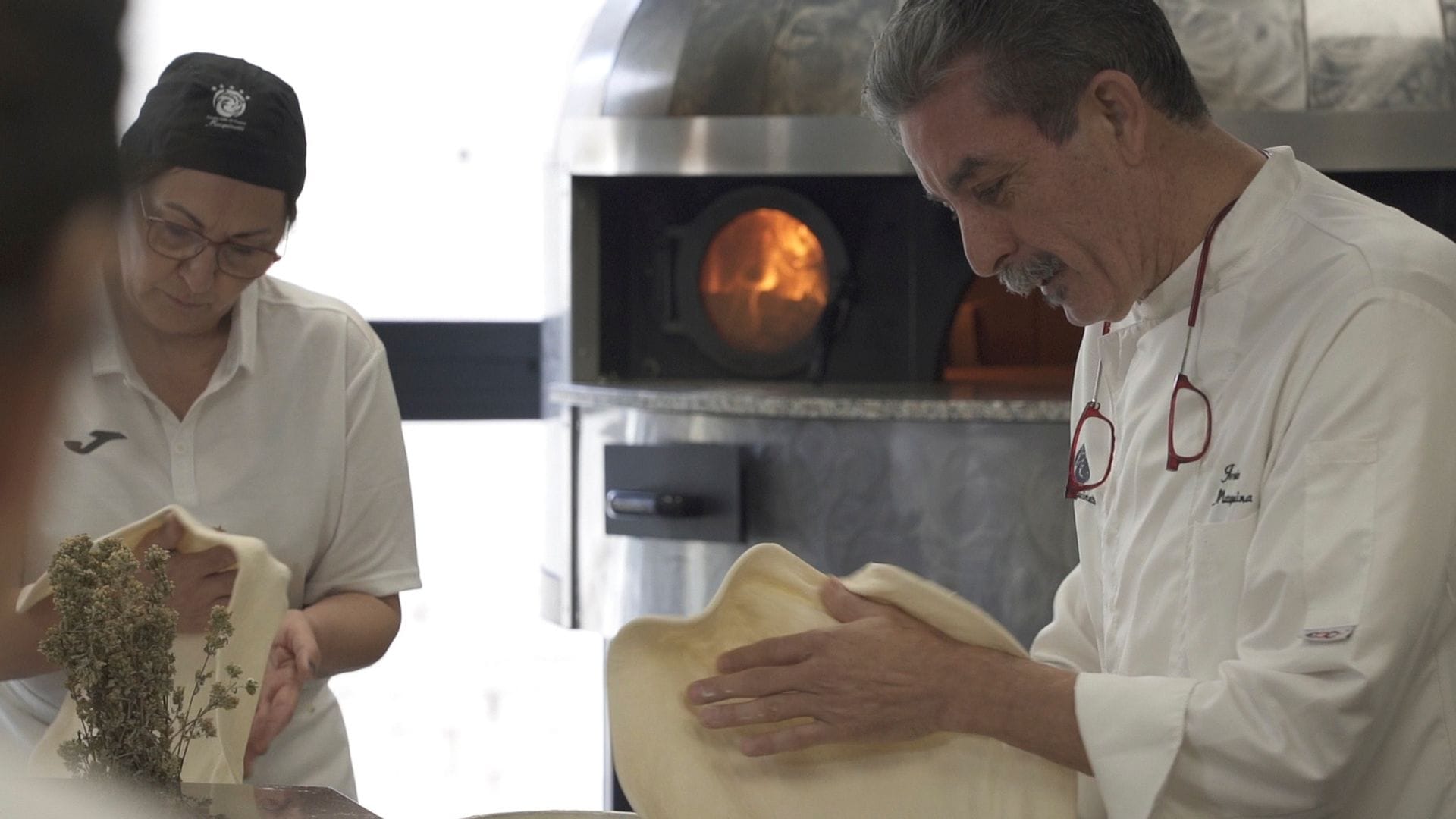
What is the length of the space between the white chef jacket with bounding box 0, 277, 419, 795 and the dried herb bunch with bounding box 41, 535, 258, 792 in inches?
17.0

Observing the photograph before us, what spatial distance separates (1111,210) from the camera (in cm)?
129

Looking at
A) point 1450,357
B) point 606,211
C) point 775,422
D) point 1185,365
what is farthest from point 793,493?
point 1450,357

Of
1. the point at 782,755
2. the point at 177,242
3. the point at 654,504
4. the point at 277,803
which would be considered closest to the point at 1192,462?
the point at 782,755

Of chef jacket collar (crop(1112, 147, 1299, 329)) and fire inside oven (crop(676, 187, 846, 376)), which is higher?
chef jacket collar (crop(1112, 147, 1299, 329))

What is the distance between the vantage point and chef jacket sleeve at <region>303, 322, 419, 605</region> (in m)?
1.60

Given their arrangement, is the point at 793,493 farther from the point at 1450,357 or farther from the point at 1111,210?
the point at 1450,357

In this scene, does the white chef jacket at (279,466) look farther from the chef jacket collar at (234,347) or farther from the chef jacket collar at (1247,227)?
the chef jacket collar at (1247,227)

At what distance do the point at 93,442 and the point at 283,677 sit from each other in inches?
13.0

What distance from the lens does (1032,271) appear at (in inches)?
53.3

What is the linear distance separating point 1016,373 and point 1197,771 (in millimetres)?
2018

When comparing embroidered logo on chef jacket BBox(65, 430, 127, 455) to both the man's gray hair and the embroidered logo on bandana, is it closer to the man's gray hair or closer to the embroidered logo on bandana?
the embroidered logo on bandana

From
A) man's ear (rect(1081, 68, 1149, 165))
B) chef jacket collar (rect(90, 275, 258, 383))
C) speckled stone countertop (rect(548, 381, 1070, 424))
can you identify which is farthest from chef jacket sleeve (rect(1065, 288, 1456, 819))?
speckled stone countertop (rect(548, 381, 1070, 424))

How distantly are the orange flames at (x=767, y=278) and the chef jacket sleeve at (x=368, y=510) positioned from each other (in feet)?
5.51

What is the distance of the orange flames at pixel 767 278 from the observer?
321 cm
